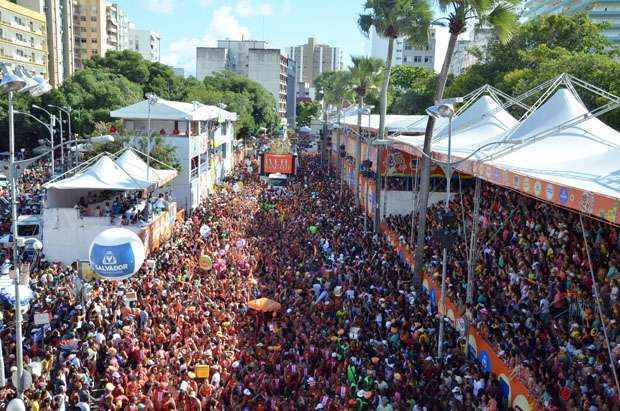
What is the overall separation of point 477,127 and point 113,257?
560 inches

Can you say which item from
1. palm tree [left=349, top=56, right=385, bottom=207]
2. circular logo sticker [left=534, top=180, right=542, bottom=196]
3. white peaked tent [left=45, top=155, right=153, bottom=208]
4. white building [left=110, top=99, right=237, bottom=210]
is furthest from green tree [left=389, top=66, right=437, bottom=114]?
circular logo sticker [left=534, top=180, right=542, bottom=196]

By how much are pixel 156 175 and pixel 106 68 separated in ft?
136

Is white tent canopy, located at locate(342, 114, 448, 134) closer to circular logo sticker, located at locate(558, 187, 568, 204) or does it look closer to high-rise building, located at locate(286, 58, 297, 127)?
circular logo sticker, located at locate(558, 187, 568, 204)

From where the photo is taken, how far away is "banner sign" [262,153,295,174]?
4353cm

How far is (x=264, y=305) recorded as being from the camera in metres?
16.7

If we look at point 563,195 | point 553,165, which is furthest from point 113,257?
point 553,165

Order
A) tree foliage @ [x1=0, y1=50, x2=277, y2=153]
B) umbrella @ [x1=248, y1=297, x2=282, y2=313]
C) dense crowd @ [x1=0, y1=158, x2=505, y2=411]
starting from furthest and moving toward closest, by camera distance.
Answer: tree foliage @ [x1=0, y1=50, x2=277, y2=153] → umbrella @ [x1=248, y1=297, x2=282, y2=313] → dense crowd @ [x1=0, y1=158, x2=505, y2=411]

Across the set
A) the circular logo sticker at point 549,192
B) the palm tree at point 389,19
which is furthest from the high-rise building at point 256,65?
the circular logo sticker at point 549,192

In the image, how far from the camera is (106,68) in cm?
6234

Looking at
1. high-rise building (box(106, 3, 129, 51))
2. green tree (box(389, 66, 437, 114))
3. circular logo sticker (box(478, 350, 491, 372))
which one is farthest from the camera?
high-rise building (box(106, 3, 129, 51))

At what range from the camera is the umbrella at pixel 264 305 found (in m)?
16.5

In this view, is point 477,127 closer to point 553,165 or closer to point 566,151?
A: point 566,151

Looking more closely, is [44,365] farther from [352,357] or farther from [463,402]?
[463,402]

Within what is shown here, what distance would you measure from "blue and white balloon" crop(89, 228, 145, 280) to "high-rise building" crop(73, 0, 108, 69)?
79805mm
